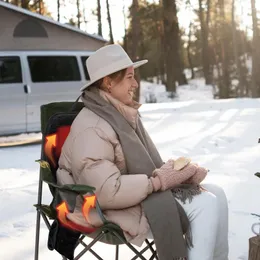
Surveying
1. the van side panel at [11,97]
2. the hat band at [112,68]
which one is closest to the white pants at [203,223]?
the hat band at [112,68]

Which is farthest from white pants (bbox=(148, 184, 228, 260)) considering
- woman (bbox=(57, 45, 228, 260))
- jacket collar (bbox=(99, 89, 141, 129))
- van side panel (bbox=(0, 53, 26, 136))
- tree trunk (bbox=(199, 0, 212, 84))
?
tree trunk (bbox=(199, 0, 212, 84))

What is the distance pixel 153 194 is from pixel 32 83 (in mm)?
8005

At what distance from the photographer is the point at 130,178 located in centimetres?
243

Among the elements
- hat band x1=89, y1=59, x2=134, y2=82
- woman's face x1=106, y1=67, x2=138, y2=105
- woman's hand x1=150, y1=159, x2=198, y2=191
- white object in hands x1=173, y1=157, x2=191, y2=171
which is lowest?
woman's hand x1=150, y1=159, x2=198, y2=191

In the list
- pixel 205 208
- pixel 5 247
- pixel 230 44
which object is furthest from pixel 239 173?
A: pixel 230 44

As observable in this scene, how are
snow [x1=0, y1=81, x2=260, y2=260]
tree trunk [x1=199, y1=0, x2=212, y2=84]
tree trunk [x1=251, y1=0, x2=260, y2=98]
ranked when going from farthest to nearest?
tree trunk [x1=199, y1=0, x2=212, y2=84]
tree trunk [x1=251, y1=0, x2=260, y2=98]
snow [x1=0, y1=81, x2=260, y2=260]

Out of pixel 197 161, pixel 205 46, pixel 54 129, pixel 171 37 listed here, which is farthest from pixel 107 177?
pixel 205 46

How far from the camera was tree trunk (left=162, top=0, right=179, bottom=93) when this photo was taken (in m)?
23.1

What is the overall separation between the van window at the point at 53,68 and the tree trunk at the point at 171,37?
13036 mm

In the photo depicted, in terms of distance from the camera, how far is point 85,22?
32.9 metres

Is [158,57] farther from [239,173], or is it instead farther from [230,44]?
[239,173]

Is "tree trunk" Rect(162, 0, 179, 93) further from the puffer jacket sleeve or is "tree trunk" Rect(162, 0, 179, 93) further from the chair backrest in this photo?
the puffer jacket sleeve

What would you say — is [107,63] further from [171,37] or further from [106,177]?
[171,37]

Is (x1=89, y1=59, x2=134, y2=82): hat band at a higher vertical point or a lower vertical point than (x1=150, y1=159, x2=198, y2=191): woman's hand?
higher
